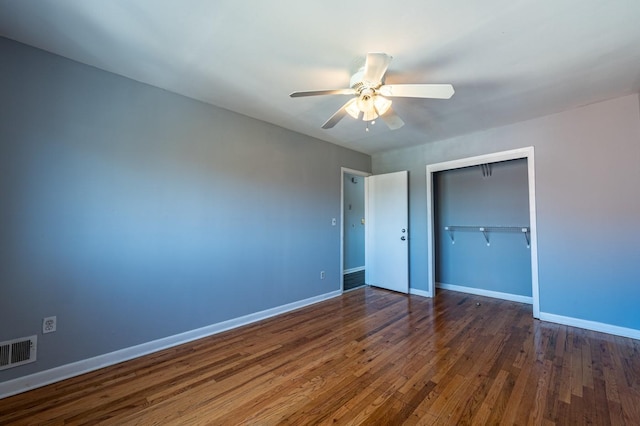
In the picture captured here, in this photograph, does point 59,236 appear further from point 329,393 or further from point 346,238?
point 346,238

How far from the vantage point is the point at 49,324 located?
6.73 ft

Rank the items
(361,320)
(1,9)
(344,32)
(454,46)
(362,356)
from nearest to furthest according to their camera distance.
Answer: (1,9)
(344,32)
(454,46)
(362,356)
(361,320)

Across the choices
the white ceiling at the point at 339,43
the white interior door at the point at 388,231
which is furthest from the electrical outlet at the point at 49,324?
the white interior door at the point at 388,231

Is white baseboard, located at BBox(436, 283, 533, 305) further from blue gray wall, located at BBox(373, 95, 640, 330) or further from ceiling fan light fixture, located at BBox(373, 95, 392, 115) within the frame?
ceiling fan light fixture, located at BBox(373, 95, 392, 115)

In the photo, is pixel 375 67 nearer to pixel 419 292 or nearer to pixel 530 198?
pixel 530 198

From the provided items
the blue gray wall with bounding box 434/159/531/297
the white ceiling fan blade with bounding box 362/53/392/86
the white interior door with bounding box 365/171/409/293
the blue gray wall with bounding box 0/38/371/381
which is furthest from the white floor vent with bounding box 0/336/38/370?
the blue gray wall with bounding box 434/159/531/297

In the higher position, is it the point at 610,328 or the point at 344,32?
the point at 344,32

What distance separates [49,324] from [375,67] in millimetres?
3064

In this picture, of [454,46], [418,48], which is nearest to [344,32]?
[418,48]

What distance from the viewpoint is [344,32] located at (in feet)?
6.11

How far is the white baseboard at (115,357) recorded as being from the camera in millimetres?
1919

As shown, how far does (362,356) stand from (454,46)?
2636mm

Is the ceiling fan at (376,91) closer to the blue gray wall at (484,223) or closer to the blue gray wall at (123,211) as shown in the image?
the blue gray wall at (123,211)

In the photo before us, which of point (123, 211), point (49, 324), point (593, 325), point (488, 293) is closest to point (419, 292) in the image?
point (488, 293)
